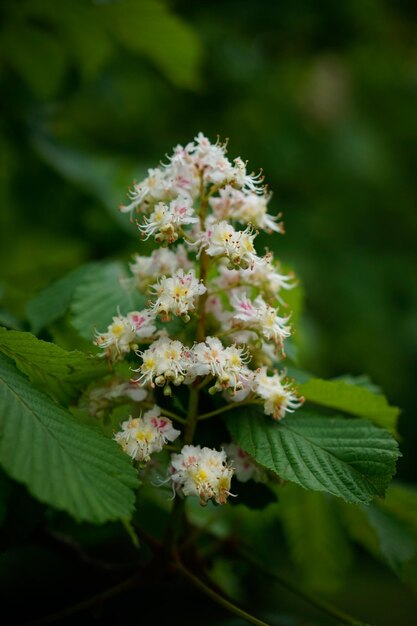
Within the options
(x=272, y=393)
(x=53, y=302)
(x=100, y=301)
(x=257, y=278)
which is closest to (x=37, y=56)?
(x=53, y=302)

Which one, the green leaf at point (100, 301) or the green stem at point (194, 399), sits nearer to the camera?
the green stem at point (194, 399)

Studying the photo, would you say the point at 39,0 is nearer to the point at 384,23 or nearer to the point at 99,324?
the point at 99,324

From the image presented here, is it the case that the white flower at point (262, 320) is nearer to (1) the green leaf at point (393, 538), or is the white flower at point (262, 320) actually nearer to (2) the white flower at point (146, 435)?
(2) the white flower at point (146, 435)

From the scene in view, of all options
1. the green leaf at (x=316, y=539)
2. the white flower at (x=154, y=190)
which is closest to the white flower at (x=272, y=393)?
the white flower at (x=154, y=190)

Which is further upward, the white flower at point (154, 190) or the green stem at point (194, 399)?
the white flower at point (154, 190)

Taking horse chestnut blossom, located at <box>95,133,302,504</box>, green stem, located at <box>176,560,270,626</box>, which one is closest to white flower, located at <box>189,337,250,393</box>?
horse chestnut blossom, located at <box>95,133,302,504</box>
